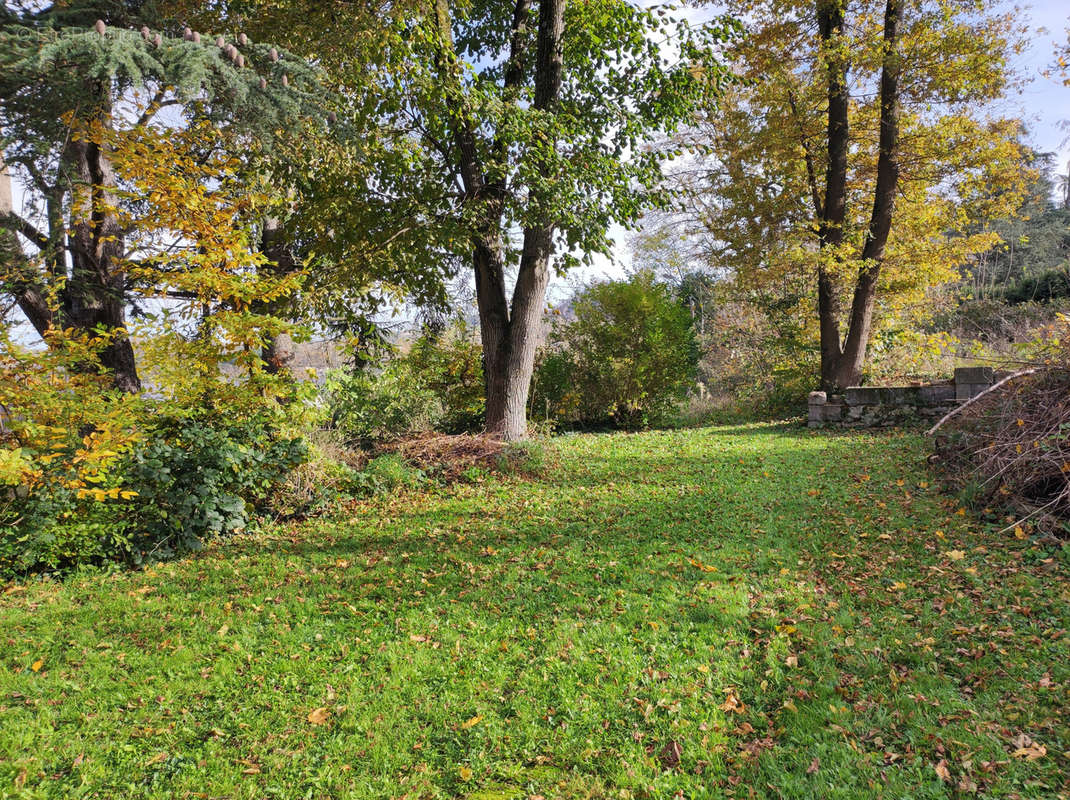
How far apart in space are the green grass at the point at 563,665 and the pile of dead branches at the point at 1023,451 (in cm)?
34

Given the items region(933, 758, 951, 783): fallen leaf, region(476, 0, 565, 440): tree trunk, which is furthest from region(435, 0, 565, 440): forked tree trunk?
region(933, 758, 951, 783): fallen leaf

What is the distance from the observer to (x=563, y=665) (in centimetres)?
309

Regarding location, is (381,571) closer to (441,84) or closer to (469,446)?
(469,446)

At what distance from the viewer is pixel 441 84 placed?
254 inches

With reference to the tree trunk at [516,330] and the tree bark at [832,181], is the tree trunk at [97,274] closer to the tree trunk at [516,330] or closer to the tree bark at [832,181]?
the tree trunk at [516,330]

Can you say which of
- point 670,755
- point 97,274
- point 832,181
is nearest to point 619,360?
point 832,181

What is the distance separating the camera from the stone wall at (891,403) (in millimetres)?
9359

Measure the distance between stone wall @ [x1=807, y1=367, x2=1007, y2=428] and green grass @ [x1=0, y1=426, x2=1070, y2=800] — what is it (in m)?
5.25

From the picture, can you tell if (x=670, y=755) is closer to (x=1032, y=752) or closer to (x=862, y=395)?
(x=1032, y=752)

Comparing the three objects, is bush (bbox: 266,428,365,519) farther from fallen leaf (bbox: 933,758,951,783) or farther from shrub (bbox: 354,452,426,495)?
fallen leaf (bbox: 933,758,951,783)

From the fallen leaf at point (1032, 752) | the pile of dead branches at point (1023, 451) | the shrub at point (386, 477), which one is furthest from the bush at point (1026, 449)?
the shrub at point (386, 477)

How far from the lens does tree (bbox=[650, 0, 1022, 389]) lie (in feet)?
31.9

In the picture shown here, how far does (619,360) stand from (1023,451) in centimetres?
747

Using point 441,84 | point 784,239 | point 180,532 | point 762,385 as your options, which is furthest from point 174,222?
point 762,385
